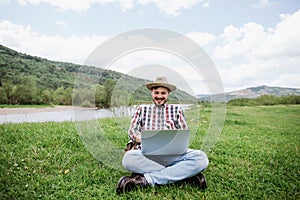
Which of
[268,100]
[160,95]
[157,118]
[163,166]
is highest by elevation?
[160,95]

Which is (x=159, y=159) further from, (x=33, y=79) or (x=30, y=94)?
(x=33, y=79)

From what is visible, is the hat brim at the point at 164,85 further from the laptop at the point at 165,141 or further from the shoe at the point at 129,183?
the shoe at the point at 129,183

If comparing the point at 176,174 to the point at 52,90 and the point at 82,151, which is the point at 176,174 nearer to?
the point at 82,151

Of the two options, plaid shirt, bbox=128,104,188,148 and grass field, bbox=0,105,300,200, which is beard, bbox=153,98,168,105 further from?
grass field, bbox=0,105,300,200

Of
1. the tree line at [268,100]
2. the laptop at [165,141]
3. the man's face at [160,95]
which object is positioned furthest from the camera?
the tree line at [268,100]

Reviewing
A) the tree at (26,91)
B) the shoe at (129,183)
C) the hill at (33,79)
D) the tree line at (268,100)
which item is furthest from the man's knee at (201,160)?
the tree line at (268,100)

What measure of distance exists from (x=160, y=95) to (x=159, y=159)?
74 cm

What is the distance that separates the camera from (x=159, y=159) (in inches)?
127

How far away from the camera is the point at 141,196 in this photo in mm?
2834

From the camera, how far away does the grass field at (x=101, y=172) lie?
2.99 m

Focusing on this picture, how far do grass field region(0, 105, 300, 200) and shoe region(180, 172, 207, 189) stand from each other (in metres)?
0.07

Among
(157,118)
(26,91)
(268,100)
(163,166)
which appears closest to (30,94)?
(26,91)

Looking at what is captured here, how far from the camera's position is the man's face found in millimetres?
3373

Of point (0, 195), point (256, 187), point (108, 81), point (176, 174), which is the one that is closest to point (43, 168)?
point (0, 195)
